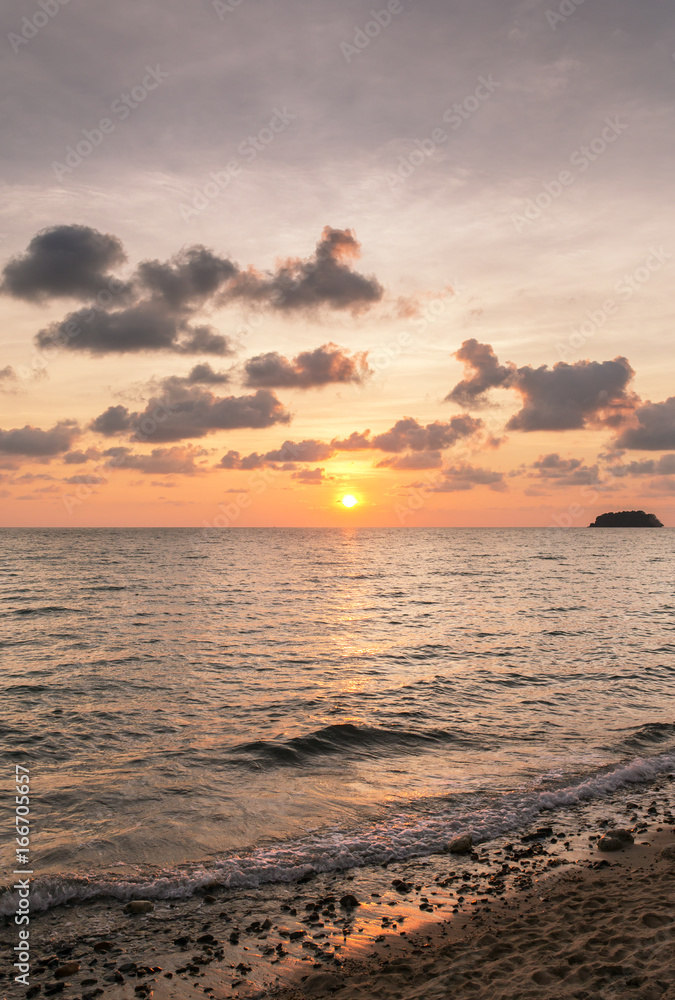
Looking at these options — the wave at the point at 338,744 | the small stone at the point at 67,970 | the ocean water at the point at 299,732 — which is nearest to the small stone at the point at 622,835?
the ocean water at the point at 299,732

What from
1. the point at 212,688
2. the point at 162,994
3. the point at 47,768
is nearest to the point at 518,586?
the point at 212,688

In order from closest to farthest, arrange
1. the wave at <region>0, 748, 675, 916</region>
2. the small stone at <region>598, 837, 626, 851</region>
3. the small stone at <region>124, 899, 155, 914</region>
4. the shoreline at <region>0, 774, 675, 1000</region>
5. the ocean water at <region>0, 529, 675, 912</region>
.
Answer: the shoreline at <region>0, 774, 675, 1000</region>
the small stone at <region>124, 899, 155, 914</region>
the wave at <region>0, 748, 675, 916</region>
the small stone at <region>598, 837, 626, 851</region>
the ocean water at <region>0, 529, 675, 912</region>

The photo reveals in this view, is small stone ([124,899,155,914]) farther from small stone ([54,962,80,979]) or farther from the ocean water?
small stone ([54,962,80,979])

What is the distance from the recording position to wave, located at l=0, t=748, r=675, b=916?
402 inches

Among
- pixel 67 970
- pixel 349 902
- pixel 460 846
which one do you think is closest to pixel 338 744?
pixel 460 846

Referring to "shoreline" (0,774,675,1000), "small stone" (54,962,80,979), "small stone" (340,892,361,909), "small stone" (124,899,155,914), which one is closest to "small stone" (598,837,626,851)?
"shoreline" (0,774,675,1000)

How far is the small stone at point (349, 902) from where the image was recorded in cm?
971

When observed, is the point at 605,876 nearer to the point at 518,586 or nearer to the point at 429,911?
the point at 429,911

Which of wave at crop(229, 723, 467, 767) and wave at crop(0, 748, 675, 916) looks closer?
wave at crop(0, 748, 675, 916)

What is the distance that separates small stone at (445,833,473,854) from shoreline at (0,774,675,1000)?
0.15m

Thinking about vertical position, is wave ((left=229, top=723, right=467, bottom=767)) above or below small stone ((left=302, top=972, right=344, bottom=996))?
below

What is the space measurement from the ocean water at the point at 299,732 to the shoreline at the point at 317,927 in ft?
2.23

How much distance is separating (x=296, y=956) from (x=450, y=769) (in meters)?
8.57

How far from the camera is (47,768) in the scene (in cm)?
1589
